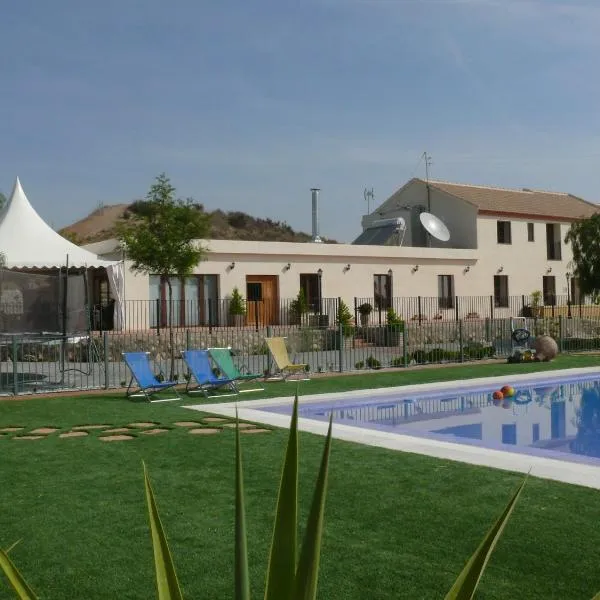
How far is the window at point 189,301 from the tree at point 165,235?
24.1 feet

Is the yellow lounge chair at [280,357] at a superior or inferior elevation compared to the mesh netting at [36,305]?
inferior

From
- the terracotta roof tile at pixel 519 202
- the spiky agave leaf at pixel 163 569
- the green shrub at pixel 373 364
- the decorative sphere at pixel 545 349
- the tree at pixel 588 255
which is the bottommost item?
the green shrub at pixel 373 364

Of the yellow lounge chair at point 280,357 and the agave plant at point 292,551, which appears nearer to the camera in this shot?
the agave plant at point 292,551

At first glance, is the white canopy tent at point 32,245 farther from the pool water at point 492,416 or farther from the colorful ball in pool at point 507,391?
the colorful ball in pool at point 507,391

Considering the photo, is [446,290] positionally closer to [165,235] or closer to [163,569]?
[165,235]

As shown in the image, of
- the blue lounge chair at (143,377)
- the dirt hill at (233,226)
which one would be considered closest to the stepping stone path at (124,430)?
the blue lounge chair at (143,377)

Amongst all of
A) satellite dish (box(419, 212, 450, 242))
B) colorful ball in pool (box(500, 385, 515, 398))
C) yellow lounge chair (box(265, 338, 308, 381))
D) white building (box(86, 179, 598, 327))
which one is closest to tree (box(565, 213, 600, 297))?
white building (box(86, 179, 598, 327))

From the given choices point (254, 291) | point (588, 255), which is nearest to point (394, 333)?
point (254, 291)

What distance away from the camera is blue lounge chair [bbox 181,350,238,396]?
14.5 metres

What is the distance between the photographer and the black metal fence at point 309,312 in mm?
26609

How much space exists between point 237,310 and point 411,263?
28.0 feet

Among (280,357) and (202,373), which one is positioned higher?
(280,357)

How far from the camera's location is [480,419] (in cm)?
1296

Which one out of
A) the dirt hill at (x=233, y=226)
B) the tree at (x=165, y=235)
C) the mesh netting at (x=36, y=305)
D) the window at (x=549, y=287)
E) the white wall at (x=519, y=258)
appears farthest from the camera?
the dirt hill at (x=233, y=226)
